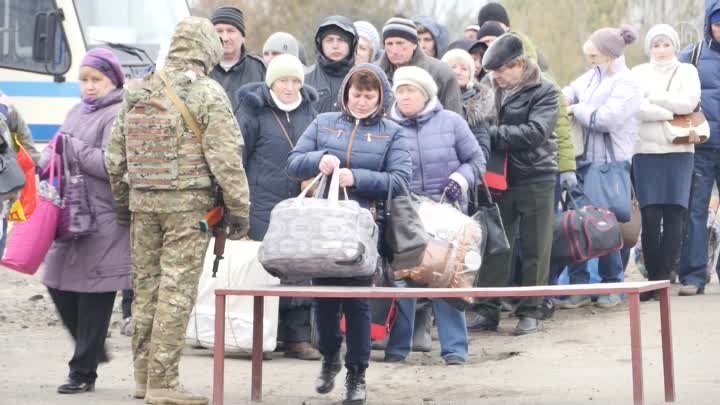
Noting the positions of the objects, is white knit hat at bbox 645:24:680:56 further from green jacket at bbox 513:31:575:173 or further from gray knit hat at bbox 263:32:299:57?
gray knit hat at bbox 263:32:299:57

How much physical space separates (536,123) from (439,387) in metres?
2.47

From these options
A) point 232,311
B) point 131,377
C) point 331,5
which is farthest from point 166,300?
point 331,5

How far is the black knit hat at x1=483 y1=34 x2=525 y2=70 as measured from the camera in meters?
11.1

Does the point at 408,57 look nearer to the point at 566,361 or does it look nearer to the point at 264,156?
the point at 264,156

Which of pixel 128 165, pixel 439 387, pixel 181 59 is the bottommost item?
pixel 439 387

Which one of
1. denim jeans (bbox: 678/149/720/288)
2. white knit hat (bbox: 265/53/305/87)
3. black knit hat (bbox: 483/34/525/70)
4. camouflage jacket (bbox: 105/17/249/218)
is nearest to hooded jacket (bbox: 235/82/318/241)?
white knit hat (bbox: 265/53/305/87)

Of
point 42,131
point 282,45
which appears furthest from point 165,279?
point 42,131

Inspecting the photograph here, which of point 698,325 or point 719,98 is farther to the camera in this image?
point 719,98

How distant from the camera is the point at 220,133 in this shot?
27.4ft

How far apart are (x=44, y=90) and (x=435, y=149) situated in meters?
6.49

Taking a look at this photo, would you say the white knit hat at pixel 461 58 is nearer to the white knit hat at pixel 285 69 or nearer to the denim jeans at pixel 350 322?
the white knit hat at pixel 285 69

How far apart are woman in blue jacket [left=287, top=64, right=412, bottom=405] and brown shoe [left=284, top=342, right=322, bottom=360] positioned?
1651 mm

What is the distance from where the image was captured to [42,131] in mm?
15422

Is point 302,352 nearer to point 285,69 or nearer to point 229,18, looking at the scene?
point 285,69
